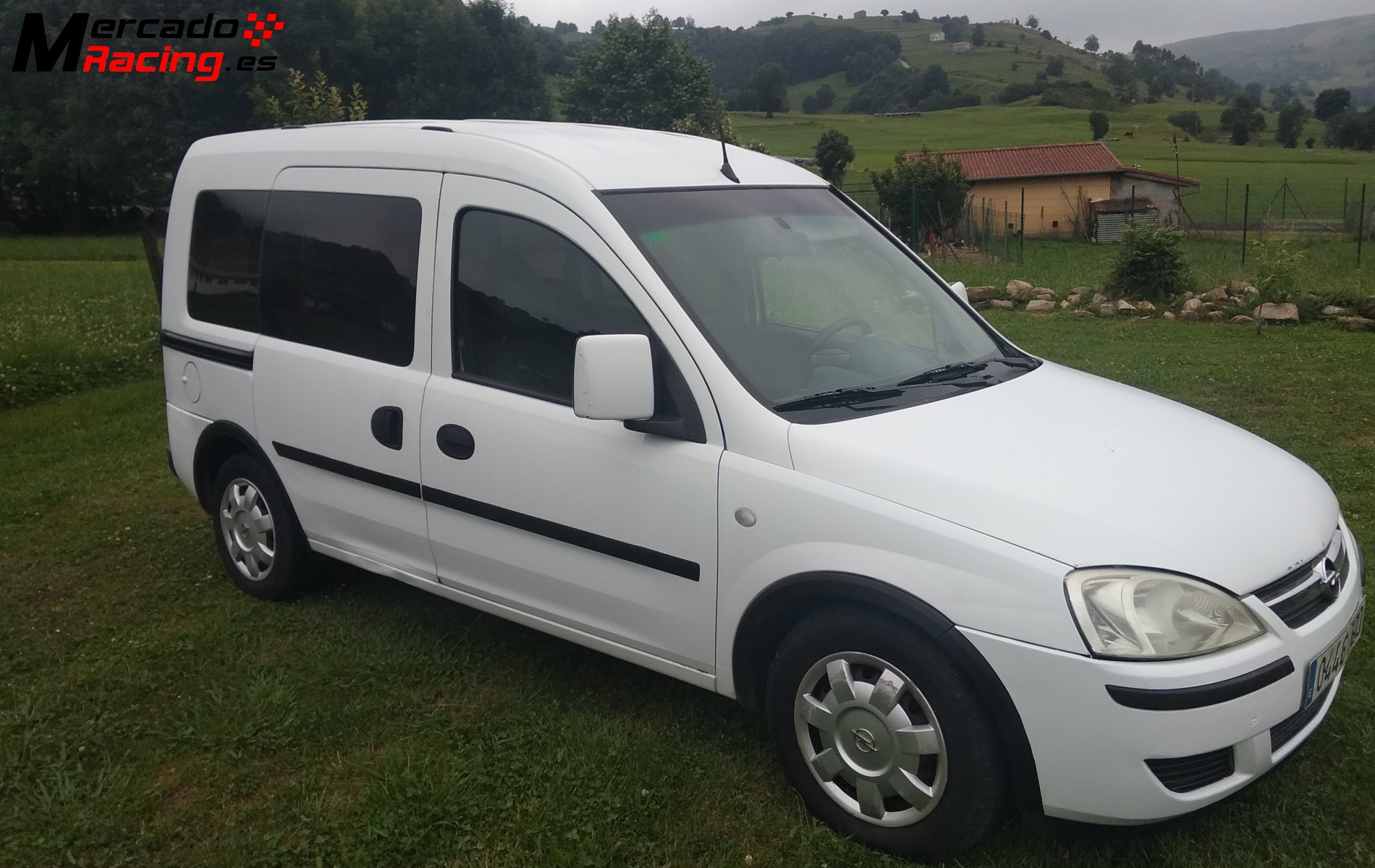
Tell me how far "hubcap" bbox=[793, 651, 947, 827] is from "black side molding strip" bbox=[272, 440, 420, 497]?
1699mm

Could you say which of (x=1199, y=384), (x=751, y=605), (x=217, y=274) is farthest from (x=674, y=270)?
(x=1199, y=384)

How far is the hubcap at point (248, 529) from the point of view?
187 inches

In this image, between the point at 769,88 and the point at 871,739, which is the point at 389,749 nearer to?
the point at 871,739

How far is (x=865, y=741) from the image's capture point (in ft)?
9.53

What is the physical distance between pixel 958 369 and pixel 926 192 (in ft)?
76.9

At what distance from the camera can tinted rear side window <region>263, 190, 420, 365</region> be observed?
390 centimetres

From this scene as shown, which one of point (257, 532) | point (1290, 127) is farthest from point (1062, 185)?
point (1290, 127)

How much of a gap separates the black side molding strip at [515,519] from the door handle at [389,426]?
0.13 metres

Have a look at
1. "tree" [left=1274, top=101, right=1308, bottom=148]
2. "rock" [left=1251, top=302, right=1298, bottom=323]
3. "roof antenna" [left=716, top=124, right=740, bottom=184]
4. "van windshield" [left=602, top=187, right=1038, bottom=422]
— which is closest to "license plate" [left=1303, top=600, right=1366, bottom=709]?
"van windshield" [left=602, top=187, right=1038, bottom=422]

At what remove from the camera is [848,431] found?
2969mm

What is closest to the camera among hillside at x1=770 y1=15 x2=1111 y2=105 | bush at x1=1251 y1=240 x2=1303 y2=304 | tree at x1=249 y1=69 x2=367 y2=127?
bush at x1=1251 y1=240 x2=1303 y2=304

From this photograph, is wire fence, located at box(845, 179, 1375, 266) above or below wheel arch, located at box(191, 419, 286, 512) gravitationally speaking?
above

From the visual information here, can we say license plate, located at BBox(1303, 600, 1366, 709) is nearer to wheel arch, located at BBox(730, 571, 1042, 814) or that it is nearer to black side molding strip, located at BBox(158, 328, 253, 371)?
wheel arch, located at BBox(730, 571, 1042, 814)

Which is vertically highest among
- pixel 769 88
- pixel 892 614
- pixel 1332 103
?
pixel 769 88
